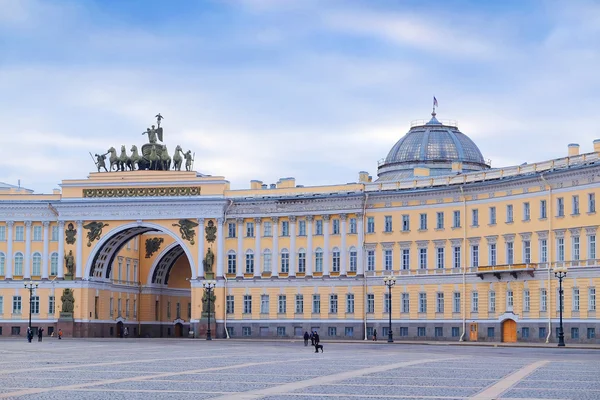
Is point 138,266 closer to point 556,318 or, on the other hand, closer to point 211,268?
point 211,268

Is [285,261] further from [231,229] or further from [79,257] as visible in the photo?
[79,257]

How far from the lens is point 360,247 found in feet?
329

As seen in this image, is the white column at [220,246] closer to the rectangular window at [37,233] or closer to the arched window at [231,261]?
the arched window at [231,261]

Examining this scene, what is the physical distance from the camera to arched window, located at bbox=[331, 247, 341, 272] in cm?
10144

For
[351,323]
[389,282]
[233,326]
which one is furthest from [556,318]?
[233,326]

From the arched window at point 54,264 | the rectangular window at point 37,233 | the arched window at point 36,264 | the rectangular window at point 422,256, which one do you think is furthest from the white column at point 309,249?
the rectangular window at point 37,233

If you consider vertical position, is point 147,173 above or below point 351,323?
above

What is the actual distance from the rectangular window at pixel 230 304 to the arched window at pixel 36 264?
58.6 ft

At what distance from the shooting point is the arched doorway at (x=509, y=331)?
293 ft

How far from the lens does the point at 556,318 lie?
85.3 m

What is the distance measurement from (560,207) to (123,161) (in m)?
41.5

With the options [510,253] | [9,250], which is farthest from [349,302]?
[9,250]

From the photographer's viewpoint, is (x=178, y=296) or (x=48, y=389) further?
(x=178, y=296)

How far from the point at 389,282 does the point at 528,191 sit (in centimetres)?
1233
